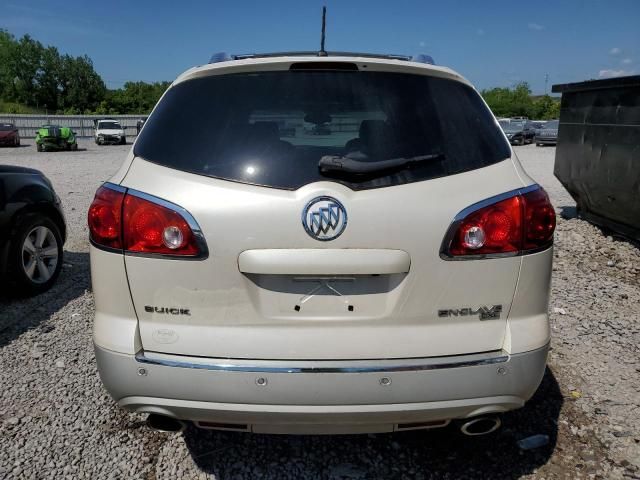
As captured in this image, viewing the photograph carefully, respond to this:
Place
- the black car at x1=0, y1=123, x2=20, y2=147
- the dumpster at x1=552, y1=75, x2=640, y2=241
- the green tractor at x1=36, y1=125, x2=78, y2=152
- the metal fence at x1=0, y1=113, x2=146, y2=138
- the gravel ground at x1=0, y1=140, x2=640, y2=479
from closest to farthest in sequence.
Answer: the gravel ground at x1=0, y1=140, x2=640, y2=479
the dumpster at x1=552, y1=75, x2=640, y2=241
the green tractor at x1=36, y1=125, x2=78, y2=152
the black car at x1=0, y1=123, x2=20, y2=147
the metal fence at x1=0, y1=113, x2=146, y2=138

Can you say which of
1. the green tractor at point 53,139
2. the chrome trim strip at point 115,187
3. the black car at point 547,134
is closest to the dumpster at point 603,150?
the chrome trim strip at point 115,187

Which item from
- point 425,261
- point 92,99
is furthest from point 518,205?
point 92,99

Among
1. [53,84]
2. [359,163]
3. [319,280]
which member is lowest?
[319,280]

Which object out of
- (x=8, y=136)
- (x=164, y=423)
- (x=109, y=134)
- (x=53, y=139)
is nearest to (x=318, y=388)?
(x=164, y=423)

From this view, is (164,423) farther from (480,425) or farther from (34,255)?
(34,255)

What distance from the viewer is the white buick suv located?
203 cm

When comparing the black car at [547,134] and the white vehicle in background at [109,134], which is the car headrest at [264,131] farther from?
the white vehicle in background at [109,134]

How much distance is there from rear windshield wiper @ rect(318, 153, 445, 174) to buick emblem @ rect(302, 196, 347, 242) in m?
0.13

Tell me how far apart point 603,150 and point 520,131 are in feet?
102

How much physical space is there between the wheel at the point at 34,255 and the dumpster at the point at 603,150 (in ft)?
21.0

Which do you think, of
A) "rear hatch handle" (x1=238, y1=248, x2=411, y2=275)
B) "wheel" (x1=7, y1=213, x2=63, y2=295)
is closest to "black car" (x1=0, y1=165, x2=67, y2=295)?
"wheel" (x1=7, y1=213, x2=63, y2=295)

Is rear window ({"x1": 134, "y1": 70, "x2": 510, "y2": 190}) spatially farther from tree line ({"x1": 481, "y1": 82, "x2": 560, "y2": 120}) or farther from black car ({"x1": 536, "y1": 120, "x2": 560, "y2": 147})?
tree line ({"x1": 481, "y1": 82, "x2": 560, "y2": 120})

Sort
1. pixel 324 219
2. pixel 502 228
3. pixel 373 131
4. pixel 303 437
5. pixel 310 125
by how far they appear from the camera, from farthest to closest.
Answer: pixel 303 437 → pixel 310 125 → pixel 373 131 → pixel 502 228 → pixel 324 219

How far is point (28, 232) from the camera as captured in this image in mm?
4996
